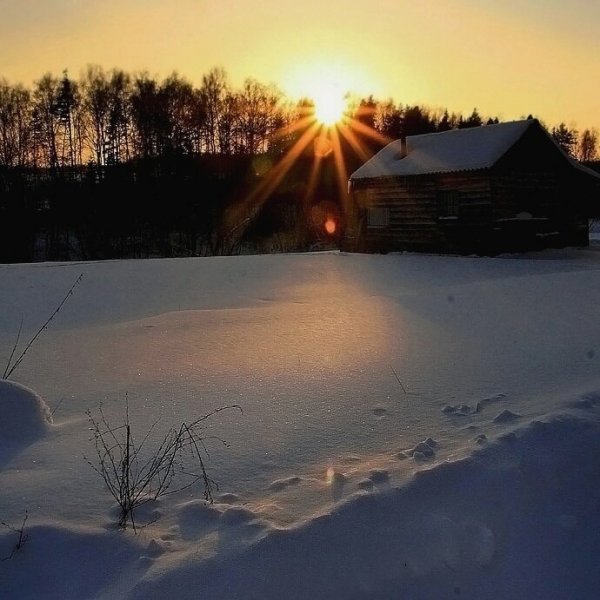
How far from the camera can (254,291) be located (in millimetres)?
12922

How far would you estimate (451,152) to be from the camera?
21906 mm

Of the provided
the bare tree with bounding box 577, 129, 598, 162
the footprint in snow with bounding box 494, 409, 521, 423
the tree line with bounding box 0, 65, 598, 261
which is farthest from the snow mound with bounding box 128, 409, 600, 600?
the bare tree with bounding box 577, 129, 598, 162

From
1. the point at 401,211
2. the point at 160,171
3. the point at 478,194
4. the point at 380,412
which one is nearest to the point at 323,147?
the point at 160,171

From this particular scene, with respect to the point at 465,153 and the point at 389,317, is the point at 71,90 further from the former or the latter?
the point at 389,317

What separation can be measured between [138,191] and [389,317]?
29950mm

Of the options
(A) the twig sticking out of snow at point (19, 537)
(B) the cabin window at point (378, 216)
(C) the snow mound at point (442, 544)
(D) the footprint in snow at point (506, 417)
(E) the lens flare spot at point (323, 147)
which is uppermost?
(E) the lens flare spot at point (323, 147)

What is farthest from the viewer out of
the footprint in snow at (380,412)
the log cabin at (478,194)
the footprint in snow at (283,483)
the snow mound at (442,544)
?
the log cabin at (478,194)

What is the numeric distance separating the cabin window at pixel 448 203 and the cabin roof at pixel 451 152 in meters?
0.91

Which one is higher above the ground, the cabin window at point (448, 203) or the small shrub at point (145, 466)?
the cabin window at point (448, 203)

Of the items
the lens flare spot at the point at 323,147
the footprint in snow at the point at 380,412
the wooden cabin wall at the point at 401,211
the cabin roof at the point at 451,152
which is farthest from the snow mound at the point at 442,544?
the lens flare spot at the point at 323,147

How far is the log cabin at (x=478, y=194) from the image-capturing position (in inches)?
795

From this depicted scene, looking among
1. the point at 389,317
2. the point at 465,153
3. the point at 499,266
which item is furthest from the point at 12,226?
the point at 389,317

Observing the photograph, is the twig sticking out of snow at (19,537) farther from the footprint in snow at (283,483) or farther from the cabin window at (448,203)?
the cabin window at (448,203)

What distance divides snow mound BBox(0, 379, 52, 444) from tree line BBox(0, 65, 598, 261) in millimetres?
27376
